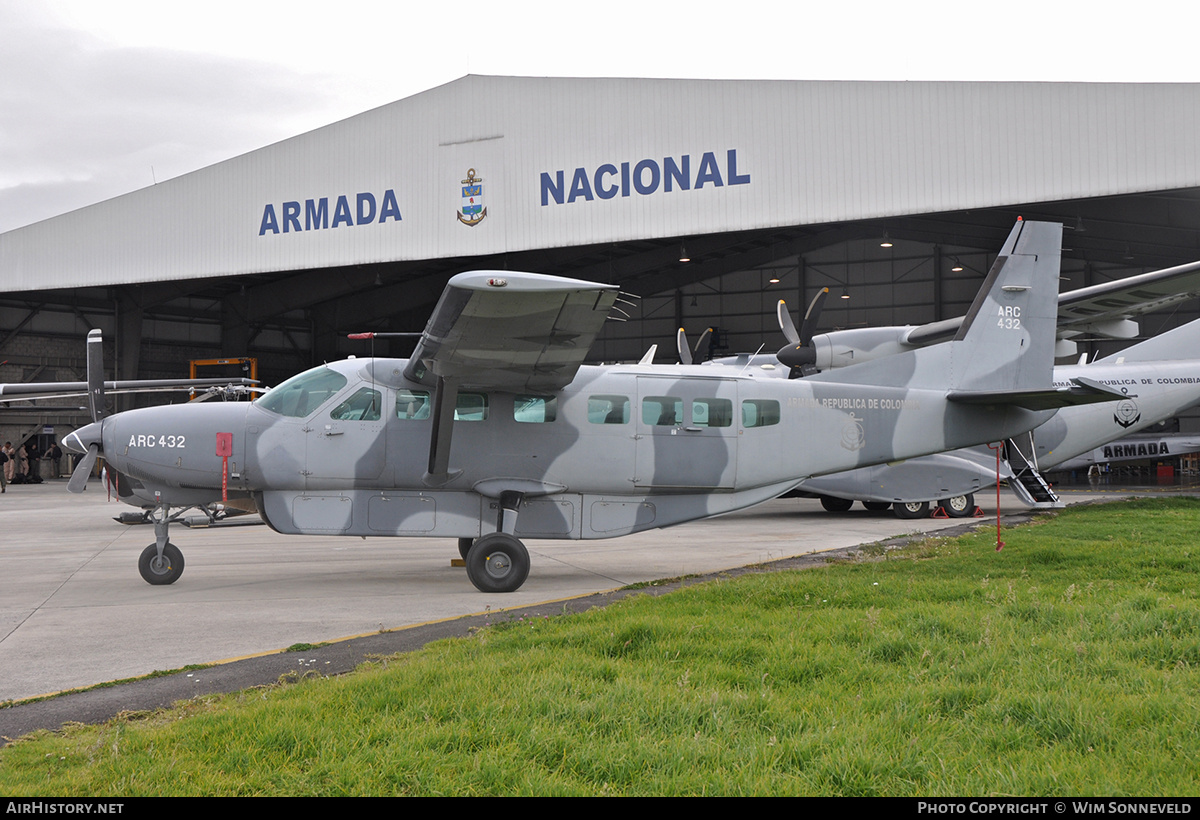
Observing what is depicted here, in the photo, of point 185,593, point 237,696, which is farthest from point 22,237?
point 237,696

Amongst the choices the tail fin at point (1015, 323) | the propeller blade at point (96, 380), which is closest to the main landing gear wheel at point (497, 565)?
the propeller blade at point (96, 380)

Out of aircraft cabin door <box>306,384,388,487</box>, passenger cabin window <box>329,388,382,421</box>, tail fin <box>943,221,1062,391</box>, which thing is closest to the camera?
aircraft cabin door <box>306,384,388,487</box>

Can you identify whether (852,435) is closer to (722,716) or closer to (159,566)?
(722,716)

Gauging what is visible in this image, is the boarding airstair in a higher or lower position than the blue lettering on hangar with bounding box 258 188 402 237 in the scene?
lower

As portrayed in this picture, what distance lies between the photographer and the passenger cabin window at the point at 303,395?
9.79 metres

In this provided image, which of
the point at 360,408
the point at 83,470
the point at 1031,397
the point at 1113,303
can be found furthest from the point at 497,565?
the point at 1113,303

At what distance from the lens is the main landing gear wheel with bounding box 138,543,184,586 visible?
973 cm

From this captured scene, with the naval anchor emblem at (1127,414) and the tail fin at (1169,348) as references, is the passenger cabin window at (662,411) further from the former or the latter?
the tail fin at (1169,348)

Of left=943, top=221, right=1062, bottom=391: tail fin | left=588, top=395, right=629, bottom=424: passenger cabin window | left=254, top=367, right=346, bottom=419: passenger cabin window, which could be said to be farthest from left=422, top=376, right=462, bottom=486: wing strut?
left=943, top=221, right=1062, bottom=391: tail fin

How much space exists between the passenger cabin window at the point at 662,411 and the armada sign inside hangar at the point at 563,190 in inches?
714

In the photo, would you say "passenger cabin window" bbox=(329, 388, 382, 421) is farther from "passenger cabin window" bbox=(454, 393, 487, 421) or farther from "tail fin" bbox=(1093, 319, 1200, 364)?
"tail fin" bbox=(1093, 319, 1200, 364)

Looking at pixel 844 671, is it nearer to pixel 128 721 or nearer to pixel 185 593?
pixel 128 721

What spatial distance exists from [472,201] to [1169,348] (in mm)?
20789

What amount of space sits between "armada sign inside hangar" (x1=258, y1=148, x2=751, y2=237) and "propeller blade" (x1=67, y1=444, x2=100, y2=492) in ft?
68.1
